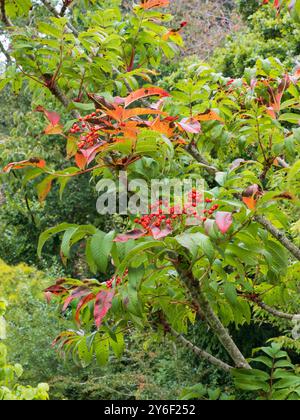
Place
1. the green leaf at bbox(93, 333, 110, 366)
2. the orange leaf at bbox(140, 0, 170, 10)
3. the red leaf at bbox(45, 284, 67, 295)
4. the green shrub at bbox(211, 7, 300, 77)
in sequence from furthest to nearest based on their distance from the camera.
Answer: the green shrub at bbox(211, 7, 300, 77) → the orange leaf at bbox(140, 0, 170, 10) → the green leaf at bbox(93, 333, 110, 366) → the red leaf at bbox(45, 284, 67, 295)

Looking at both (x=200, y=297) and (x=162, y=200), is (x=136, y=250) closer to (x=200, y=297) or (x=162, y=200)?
(x=162, y=200)

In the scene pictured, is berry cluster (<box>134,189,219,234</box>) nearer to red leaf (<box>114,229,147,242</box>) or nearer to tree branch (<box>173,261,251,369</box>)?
red leaf (<box>114,229,147,242</box>)

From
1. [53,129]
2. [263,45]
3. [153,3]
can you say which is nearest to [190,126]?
[53,129]

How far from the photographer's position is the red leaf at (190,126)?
1606mm

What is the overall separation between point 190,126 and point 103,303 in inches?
20.0

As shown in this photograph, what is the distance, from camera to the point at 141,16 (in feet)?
7.23

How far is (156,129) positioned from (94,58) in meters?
0.62

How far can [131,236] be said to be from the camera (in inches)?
56.6

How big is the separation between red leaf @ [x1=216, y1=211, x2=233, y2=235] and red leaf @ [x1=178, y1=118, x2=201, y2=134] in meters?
0.30

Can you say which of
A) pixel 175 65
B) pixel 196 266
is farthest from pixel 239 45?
pixel 196 266

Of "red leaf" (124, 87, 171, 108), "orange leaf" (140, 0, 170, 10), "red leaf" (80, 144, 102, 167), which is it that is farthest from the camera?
"orange leaf" (140, 0, 170, 10)

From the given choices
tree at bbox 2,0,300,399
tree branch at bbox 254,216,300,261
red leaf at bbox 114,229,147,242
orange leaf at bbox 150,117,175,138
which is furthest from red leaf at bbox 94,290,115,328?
tree branch at bbox 254,216,300,261

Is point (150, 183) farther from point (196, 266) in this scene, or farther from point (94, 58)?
point (94, 58)

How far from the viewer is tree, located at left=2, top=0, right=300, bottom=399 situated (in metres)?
1.46
